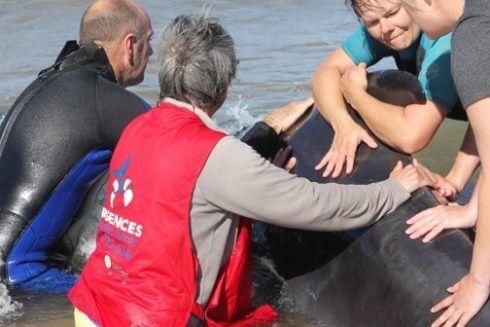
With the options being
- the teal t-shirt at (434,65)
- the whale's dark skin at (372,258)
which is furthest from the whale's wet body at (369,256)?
the teal t-shirt at (434,65)

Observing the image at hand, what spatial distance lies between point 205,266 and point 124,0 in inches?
80.7

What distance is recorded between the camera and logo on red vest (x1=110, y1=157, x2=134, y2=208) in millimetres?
3760

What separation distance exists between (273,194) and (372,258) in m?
0.56

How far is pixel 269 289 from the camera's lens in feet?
15.1

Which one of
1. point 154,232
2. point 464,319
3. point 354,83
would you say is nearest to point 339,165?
point 354,83

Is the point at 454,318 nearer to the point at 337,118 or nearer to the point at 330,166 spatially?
the point at 330,166

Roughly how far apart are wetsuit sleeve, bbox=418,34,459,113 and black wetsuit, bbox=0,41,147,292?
135 cm

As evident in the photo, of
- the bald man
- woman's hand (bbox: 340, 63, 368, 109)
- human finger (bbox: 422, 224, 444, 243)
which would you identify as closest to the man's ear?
the bald man

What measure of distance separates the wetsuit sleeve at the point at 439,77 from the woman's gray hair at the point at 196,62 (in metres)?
0.94

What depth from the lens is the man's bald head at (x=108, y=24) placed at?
5.14 m

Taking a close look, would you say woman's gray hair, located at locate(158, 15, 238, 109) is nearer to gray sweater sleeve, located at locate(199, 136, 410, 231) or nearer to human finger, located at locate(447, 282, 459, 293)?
gray sweater sleeve, located at locate(199, 136, 410, 231)

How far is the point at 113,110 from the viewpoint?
471 centimetres

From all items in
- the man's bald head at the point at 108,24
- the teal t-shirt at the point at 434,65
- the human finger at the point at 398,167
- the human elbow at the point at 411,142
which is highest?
the teal t-shirt at the point at 434,65

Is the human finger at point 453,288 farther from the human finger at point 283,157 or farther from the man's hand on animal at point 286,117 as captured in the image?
the man's hand on animal at point 286,117
